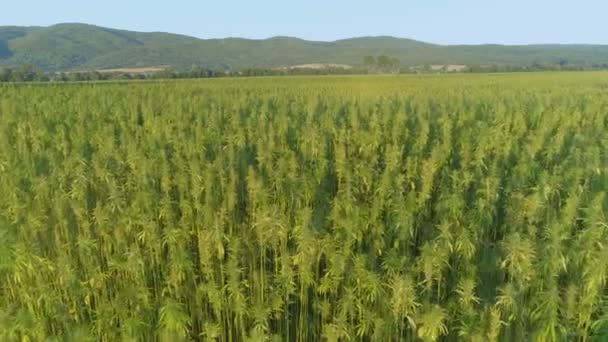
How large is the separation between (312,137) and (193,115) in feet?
23.0

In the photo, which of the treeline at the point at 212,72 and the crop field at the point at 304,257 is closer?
the crop field at the point at 304,257

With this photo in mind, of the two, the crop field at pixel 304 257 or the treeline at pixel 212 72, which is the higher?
the treeline at pixel 212 72

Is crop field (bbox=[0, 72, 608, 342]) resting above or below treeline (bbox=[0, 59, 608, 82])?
below

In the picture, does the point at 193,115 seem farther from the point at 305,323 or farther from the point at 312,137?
the point at 305,323

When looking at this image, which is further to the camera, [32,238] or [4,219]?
[4,219]

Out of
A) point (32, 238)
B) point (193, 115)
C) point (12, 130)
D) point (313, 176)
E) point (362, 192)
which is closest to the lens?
point (32, 238)

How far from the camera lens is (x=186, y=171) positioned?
693 cm

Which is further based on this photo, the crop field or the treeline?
the treeline

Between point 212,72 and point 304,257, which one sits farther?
point 212,72

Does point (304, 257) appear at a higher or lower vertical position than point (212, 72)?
lower

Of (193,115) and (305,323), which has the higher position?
(193,115)

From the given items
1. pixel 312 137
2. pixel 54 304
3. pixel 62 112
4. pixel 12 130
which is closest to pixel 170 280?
pixel 54 304

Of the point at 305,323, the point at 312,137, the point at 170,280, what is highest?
the point at 312,137

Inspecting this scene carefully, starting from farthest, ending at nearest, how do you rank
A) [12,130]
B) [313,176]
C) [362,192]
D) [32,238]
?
[12,130] → [313,176] → [362,192] → [32,238]
